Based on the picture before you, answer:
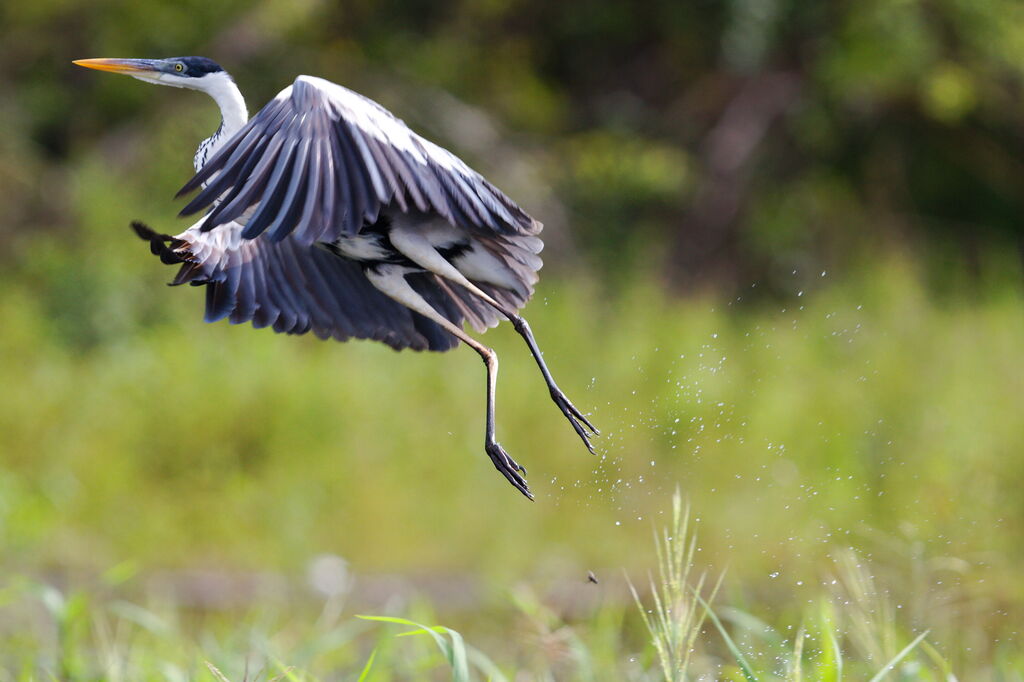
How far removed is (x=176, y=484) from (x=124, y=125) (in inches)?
165

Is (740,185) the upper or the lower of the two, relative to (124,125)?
upper

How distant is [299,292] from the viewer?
10.3 ft

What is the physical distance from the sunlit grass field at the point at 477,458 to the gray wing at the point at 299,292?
5.90ft

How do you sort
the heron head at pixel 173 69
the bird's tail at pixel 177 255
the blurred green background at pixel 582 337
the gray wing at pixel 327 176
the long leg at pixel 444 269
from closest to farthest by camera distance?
the gray wing at pixel 327 176, the bird's tail at pixel 177 255, the long leg at pixel 444 269, the heron head at pixel 173 69, the blurred green background at pixel 582 337

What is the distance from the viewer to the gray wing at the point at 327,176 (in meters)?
2.56

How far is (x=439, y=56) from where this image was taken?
1048 centimetres

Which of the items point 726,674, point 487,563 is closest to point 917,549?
point 726,674

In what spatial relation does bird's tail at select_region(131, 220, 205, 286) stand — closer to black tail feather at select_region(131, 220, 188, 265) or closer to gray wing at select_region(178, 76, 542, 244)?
black tail feather at select_region(131, 220, 188, 265)

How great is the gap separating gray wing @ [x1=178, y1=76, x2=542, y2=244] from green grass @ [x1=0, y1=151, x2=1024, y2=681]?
92.1 inches

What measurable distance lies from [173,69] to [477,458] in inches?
163

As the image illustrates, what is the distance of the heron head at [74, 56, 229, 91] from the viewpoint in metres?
3.32

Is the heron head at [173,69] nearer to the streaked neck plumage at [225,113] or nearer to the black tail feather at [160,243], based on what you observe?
the streaked neck plumage at [225,113]

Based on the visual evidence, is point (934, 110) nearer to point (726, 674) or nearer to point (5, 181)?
point (5, 181)

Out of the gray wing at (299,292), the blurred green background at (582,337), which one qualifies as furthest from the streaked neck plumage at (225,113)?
the blurred green background at (582,337)
